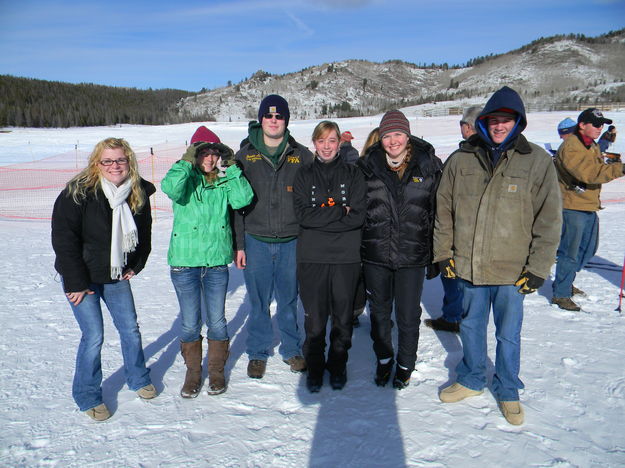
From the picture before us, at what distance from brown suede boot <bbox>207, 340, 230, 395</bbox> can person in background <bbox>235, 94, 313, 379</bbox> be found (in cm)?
26

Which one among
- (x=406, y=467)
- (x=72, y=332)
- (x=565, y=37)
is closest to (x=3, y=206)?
(x=72, y=332)

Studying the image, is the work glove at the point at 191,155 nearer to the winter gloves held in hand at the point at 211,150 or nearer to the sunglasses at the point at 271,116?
the winter gloves held in hand at the point at 211,150

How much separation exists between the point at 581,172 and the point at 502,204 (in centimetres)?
230

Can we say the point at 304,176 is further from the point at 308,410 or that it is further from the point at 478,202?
the point at 308,410

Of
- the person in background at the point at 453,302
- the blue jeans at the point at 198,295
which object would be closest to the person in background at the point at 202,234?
the blue jeans at the point at 198,295

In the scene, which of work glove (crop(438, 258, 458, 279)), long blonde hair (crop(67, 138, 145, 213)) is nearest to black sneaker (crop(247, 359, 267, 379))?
long blonde hair (crop(67, 138, 145, 213))

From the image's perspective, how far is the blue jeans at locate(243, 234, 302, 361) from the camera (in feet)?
10.8

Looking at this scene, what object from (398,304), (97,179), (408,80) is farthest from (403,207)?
(408,80)

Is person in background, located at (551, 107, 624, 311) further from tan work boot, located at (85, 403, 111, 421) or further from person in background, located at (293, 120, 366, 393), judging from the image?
tan work boot, located at (85, 403, 111, 421)

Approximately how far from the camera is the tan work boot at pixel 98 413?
110 inches

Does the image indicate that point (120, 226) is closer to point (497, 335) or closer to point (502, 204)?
point (502, 204)

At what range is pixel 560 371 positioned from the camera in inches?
131

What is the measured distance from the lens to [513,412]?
9.04 feet

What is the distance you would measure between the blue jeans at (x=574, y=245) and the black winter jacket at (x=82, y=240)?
4527mm
